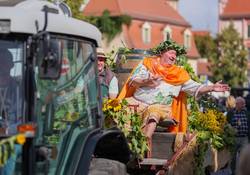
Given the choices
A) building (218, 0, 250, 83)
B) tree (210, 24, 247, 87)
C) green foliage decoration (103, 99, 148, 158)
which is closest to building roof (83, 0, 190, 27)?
tree (210, 24, 247, 87)

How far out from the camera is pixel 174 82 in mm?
9188

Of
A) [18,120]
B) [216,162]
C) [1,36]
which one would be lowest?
[216,162]

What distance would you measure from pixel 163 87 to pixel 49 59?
374 cm

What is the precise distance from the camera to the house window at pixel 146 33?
257 ft

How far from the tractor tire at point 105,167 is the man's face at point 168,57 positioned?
263 cm

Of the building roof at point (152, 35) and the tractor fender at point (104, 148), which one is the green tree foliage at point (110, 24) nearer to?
the building roof at point (152, 35)

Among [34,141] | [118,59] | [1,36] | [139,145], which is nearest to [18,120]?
[34,141]

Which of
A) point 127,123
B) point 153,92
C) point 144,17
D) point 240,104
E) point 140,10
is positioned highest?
point 140,10

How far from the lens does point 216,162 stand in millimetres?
9695

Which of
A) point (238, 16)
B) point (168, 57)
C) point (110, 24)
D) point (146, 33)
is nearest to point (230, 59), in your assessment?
point (146, 33)

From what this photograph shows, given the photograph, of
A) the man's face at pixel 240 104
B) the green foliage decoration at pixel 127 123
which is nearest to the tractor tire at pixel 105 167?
the green foliage decoration at pixel 127 123

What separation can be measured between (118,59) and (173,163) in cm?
350

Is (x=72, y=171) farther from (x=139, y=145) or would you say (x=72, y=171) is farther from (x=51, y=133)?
(x=139, y=145)

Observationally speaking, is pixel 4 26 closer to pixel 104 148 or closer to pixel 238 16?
pixel 104 148
